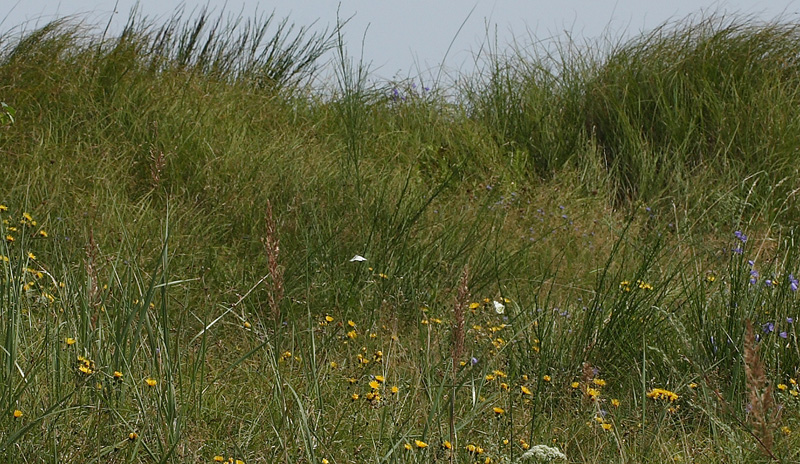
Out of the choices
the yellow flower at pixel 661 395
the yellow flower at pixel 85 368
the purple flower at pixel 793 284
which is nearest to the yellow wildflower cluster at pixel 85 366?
the yellow flower at pixel 85 368

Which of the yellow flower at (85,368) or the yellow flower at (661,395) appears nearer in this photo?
the yellow flower at (85,368)

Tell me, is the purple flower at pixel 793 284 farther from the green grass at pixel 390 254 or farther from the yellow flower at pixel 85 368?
the yellow flower at pixel 85 368

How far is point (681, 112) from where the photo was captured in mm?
5875

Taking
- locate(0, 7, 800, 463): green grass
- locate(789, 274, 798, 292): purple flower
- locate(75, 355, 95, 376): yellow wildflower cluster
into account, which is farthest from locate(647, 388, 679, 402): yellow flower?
locate(75, 355, 95, 376): yellow wildflower cluster

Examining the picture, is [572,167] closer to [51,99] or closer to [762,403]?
[51,99]

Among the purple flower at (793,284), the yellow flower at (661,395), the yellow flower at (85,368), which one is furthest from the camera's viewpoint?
the purple flower at (793,284)

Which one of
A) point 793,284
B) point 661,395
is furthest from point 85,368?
point 793,284

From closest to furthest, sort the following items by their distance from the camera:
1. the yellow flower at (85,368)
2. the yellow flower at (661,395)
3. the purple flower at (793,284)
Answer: the yellow flower at (85,368) → the yellow flower at (661,395) → the purple flower at (793,284)

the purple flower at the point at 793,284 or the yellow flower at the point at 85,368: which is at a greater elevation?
the purple flower at the point at 793,284

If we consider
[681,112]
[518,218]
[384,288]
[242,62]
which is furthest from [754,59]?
[384,288]

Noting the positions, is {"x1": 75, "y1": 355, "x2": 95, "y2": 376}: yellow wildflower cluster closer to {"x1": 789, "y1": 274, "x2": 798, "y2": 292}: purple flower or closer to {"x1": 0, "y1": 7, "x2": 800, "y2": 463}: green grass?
{"x1": 0, "y1": 7, "x2": 800, "y2": 463}: green grass

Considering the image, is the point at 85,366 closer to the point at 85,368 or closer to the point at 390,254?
the point at 85,368

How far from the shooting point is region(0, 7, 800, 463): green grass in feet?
6.39

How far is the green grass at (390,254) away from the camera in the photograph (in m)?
1.95
